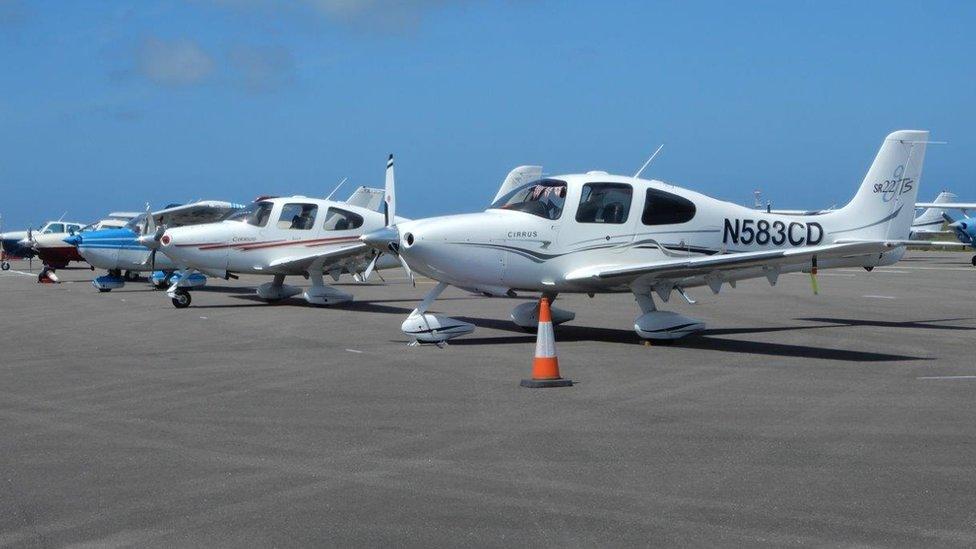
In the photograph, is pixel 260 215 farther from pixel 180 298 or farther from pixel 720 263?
pixel 720 263

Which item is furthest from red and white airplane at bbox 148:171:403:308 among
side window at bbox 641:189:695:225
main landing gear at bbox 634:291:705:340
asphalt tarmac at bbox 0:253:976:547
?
main landing gear at bbox 634:291:705:340

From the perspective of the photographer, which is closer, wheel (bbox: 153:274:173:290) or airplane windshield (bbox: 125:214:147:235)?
wheel (bbox: 153:274:173:290)

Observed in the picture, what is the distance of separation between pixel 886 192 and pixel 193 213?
792 inches

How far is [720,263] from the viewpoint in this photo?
1261 centimetres

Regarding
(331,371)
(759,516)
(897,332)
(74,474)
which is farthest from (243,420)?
(897,332)

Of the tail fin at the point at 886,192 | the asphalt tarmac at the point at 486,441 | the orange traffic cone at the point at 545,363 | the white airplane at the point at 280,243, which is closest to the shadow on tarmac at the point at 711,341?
the asphalt tarmac at the point at 486,441

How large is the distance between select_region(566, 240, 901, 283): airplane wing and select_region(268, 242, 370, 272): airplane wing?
247 inches

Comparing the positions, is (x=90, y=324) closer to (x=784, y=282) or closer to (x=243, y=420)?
(x=243, y=420)

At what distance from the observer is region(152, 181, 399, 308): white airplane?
64.9ft

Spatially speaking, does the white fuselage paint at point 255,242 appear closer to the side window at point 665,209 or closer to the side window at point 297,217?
the side window at point 297,217

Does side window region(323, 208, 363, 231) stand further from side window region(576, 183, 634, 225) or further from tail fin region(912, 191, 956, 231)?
tail fin region(912, 191, 956, 231)

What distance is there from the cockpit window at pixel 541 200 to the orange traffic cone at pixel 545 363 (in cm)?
394

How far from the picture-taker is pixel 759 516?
203 inches

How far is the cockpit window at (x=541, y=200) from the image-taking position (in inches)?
535
